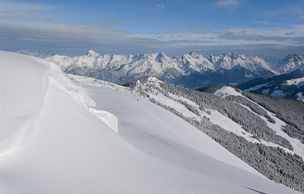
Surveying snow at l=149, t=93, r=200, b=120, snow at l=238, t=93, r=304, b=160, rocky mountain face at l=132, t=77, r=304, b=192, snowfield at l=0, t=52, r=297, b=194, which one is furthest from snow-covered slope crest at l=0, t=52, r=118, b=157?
snow at l=238, t=93, r=304, b=160

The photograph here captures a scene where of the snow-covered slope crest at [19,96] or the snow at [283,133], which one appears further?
the snow at [283,133]

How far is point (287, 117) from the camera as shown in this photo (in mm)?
183250

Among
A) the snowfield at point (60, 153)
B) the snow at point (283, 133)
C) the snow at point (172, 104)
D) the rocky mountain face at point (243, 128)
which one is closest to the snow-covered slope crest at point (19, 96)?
the snowfield at point (60, 153)

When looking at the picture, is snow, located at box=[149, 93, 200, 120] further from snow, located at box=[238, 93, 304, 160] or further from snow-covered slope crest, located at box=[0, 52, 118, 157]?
snow-covered slope crest, located at box=[0, 52, 118, 157]

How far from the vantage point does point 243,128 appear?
127938 mm

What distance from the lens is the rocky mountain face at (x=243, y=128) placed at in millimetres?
89625

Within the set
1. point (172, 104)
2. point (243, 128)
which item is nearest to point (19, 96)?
point (172, 104)

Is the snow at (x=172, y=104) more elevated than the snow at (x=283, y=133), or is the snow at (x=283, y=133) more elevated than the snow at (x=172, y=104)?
the snow at (x=172, y=104)

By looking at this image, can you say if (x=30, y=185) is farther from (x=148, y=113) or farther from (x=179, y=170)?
(x=148, y=113)

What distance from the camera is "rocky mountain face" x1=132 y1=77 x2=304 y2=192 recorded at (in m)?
89.6

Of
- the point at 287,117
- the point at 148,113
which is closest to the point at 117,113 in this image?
the point at 148,113

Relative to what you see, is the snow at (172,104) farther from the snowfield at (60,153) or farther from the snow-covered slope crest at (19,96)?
the snow-covered slope crest at (19,96)

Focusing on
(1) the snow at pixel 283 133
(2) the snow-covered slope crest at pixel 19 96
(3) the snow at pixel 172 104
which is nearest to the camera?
(2) the snow-covered slope crest at pixel 19 96

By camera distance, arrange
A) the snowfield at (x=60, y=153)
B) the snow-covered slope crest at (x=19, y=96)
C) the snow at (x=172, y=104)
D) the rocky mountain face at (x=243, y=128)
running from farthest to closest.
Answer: the snow at (x=172, y=104) → the rocky mountain face at (x=243, y=128) → the snow-covered slope crest at (x=19, y=96) → the snowfield at (x=60, y=153)
